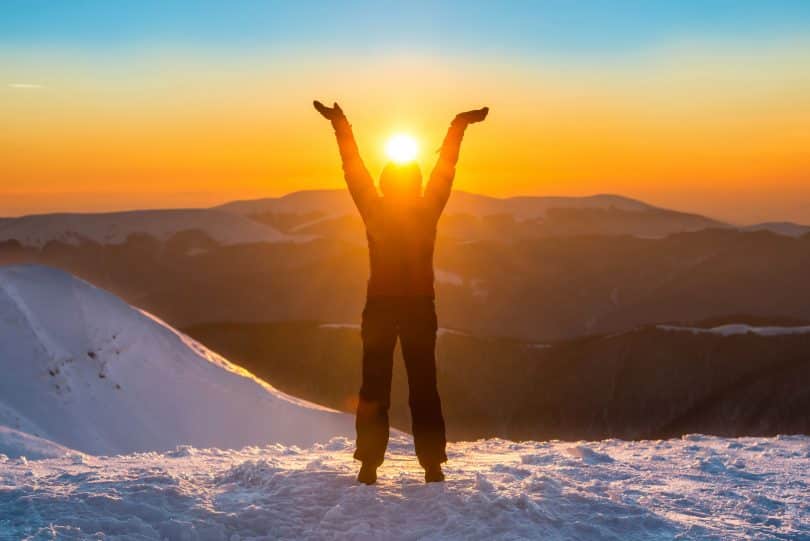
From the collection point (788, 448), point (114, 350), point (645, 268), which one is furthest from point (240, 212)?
point (788, 448)

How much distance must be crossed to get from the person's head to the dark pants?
77 cm

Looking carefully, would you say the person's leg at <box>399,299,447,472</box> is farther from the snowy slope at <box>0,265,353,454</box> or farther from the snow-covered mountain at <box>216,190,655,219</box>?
the snow-covered mountain at <box>216,190,655,219</box>

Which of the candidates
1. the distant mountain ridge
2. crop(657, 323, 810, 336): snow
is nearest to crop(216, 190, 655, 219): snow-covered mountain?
the distant mountain ridge

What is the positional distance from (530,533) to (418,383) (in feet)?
4.73

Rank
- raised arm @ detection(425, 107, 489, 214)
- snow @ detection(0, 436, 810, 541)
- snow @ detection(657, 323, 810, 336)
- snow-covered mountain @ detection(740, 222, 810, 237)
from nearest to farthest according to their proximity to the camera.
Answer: snow @ detection(0, 436, 810, 541), raised arm @ detection(425, 107, 489, 214), snow @ detection(657, 323, 810, 336), snow-covered mountain @ detection(740, 222, 810, 237)

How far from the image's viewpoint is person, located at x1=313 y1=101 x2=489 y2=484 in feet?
21.7

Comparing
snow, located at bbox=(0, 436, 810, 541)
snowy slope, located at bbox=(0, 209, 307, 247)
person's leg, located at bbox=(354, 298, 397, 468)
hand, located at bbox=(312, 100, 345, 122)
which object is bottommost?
snow, located at bbox=(0, 436, 810, 541)

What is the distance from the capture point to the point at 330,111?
681cm

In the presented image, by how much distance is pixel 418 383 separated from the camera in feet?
21.9

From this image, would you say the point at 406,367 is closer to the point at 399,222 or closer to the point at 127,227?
the point at 399,222

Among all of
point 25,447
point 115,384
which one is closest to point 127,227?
point 115,384

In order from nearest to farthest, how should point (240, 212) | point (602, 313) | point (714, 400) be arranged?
point (714, 400) < point (602, 313) < point (240, 212)

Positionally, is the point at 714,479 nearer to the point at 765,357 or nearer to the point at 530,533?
the point at 530,533

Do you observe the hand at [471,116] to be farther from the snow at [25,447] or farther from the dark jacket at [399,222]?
the snow at [25,447]
